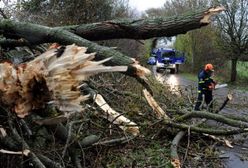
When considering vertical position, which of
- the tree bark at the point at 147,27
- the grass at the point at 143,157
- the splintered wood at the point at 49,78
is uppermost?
the tree bark at the point at 147,27

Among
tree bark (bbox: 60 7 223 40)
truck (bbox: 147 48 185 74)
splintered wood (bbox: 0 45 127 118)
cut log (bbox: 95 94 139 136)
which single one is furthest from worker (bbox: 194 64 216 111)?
truck (bbox: 147 48 185 74)

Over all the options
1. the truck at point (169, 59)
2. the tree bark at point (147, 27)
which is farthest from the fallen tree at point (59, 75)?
the truck at point (169, 59)

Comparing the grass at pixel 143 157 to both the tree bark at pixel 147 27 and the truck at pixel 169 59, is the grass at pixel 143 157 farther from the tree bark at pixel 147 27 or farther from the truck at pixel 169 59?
the truck at pixel 169 59

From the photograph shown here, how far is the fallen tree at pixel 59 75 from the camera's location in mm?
3439

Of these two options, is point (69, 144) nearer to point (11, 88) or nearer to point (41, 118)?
point (41, 118)

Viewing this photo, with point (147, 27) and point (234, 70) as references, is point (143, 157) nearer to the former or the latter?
point (147, 27)

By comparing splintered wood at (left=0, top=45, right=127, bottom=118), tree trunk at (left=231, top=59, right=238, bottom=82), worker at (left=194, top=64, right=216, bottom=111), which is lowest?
tree trunk at (left=231, top=59, right=238, bottom=82)

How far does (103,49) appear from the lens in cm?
400

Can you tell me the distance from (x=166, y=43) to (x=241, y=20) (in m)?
17.0

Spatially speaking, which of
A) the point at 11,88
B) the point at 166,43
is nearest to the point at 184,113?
the point at 11,88

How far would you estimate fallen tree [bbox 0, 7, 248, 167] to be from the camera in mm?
3439

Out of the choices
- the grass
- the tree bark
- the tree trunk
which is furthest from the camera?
the tree trunk

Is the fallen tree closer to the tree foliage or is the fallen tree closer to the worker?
the worker

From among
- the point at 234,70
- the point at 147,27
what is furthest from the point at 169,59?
the point at 147,27
